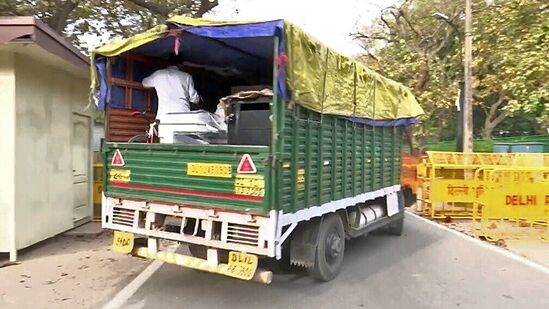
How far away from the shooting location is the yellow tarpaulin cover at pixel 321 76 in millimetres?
5172

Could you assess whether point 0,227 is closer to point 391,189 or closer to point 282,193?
point 282,193

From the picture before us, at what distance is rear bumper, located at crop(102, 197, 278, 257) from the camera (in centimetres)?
488

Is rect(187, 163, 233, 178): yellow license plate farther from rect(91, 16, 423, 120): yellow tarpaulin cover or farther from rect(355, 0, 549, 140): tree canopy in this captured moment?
rect(355, 0, 549, 140): tree canopy

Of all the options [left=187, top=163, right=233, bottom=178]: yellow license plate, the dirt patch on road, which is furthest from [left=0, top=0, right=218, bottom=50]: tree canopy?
[left=187, top=163, right=233, bottom=178]: yellow license plate

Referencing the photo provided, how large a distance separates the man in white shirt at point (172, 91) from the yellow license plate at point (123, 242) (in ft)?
4.65

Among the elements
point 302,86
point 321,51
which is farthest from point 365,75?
point 302,86

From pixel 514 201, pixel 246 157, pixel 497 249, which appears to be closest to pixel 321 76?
pixel 246 157

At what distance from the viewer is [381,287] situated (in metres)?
6.18

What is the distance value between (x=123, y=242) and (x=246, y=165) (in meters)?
1.85

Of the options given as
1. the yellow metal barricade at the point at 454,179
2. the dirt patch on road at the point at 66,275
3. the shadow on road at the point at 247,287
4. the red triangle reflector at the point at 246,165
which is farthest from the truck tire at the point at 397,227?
the red triangle reflector at the point at 246,165

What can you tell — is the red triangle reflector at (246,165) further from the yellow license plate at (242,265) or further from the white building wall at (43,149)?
the white building wall at (43,149)

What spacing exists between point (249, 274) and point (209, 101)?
11.4 ft

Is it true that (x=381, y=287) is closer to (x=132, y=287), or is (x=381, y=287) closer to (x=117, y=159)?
(x=132, y=287)

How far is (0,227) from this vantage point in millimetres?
7012
